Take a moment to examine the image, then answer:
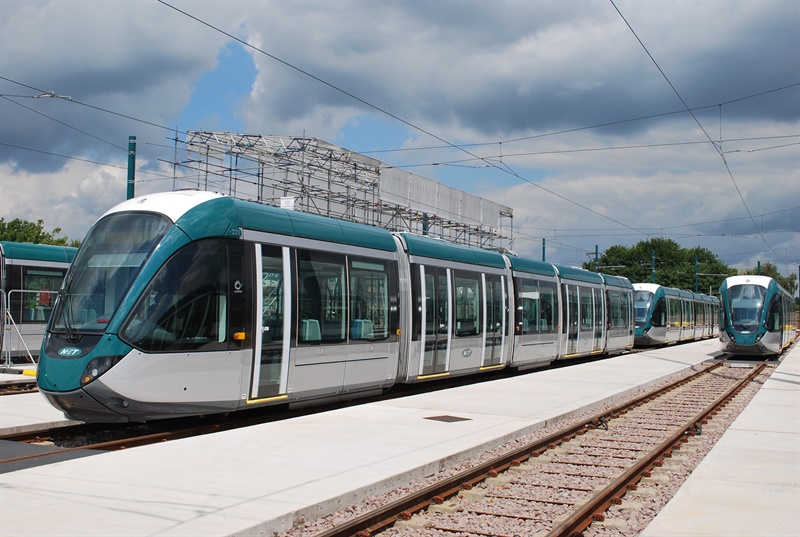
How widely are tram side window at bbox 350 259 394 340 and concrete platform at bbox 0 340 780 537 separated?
4.74 feet

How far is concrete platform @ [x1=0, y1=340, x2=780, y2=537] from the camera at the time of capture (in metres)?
6.41

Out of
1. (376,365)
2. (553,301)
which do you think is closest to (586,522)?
(376,365)

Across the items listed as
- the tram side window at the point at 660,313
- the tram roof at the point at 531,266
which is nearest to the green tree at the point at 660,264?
the tram side window at the point at 660,313

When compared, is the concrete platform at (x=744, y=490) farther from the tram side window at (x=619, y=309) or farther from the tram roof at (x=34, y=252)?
the tram side window at (x=619, y=309)

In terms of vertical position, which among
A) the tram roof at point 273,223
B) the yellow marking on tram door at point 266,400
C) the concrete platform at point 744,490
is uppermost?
the tram roof at point 273,223

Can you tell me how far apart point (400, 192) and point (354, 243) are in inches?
976

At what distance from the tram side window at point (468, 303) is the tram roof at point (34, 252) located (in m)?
11.8

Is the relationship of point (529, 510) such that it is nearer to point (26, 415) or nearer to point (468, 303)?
point (26, 415)

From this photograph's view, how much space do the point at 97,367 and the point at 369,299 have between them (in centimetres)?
590

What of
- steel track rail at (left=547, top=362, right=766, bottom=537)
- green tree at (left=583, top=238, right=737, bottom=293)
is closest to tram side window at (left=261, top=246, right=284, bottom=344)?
steel track rail at (left=547, top=362, right=766, bottom=537)

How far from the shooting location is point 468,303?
1919 centimetres

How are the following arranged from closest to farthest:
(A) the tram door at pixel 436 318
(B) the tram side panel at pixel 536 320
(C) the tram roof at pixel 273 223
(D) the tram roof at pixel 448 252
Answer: (C) the tram roof at pixel 273 223 → (D) the tram roof at pixel 448 252 → (A) the tram door at pixel 436 318 → (B) the tram side panel at pixel 536 320

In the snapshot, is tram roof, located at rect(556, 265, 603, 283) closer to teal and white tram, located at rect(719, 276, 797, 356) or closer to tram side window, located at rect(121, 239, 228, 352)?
teal and white tram, located at rect(719, 276, 797, 356)

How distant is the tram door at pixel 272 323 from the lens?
12.0 m
